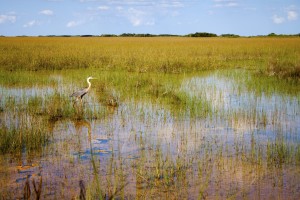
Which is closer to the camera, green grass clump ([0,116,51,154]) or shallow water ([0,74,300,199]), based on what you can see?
shallow water ([0,74,300,199])

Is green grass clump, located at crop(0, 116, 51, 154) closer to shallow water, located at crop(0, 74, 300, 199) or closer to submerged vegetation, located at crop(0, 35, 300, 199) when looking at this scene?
submerged vegetation, located at crop(0, 35, 300, 199)

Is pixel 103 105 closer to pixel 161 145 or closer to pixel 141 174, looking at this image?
pixel 161 145

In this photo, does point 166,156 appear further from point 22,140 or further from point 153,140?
point 22,140

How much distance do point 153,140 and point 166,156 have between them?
3.34ft

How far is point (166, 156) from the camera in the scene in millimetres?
5227

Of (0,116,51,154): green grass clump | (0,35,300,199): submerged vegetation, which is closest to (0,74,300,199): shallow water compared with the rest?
(0,35,300,199): submerged vegetation

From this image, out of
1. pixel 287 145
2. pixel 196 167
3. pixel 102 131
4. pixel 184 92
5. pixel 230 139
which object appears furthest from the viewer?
pixel 184 92

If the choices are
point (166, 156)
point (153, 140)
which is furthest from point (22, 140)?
point (166, 156)

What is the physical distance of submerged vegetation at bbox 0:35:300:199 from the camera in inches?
171

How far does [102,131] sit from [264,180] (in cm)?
341

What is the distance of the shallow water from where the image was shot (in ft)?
14.1

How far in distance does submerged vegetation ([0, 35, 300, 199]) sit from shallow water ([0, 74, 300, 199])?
0.02 meters

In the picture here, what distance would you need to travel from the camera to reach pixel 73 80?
42.4 ft

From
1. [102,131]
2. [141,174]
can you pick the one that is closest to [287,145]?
[141,174]
